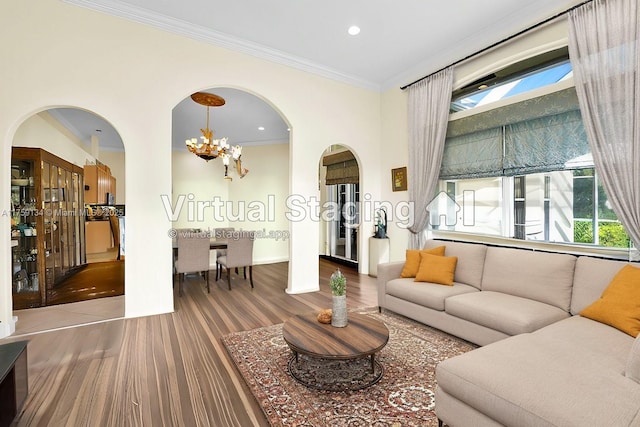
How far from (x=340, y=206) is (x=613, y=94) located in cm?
533

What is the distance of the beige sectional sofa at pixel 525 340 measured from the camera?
1312 millimetres

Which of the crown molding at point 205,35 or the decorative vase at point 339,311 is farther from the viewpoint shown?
the crown molding at point 205,35

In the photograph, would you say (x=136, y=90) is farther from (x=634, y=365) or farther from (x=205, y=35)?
(x=634, y=365)

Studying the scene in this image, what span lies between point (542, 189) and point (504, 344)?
2.34 metres

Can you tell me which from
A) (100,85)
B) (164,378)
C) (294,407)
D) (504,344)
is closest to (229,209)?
(100,85)

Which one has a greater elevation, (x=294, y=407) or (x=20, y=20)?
(x=20, y=20)

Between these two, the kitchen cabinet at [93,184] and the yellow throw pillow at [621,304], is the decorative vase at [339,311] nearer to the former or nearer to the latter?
the yellow throw pillow at [621,304]

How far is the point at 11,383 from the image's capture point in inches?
68.9

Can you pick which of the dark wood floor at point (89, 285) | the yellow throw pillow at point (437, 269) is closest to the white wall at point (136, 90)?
the dark wood floor at point (89, 285)

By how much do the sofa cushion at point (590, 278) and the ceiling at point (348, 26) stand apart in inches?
99.7

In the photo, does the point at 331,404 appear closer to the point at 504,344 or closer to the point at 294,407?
the point at 294,407

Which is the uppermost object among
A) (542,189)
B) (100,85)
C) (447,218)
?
(100,85)

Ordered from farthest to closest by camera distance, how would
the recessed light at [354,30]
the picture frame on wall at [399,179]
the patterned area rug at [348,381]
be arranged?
the picture frame on wall at [399,179], the recessed light at [354,30], the patterned area rug at [348,381]

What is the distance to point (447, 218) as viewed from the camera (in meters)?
4.54
